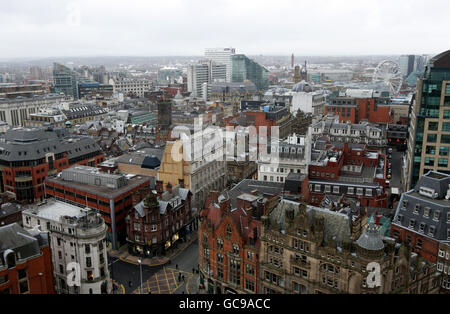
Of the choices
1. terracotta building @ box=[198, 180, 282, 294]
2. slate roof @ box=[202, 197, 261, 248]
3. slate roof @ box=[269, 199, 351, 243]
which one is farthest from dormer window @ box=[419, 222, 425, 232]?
slate roof @ box=[202, 197, 261, 248]

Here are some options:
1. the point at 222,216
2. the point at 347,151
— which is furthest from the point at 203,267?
the point at 347,151

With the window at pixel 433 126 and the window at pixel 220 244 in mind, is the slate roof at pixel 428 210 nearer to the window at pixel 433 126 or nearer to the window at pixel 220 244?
the window at pixel 433 126

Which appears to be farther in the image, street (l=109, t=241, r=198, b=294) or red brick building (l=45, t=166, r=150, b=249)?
red brick building (l=45, t=166, r=150, b=249)

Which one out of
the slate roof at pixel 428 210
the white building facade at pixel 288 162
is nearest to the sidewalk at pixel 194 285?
the slate roof at pixel 428 210

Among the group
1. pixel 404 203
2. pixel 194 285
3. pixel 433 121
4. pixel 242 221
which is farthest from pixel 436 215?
pixel 194 285

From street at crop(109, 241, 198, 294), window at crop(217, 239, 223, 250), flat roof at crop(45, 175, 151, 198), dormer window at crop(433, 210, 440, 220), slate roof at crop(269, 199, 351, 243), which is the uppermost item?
slate roof at crop(269, 199, 351, 243)

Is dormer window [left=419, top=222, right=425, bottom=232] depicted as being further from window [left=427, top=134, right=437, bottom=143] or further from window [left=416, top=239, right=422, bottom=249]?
window [left=427, top=134, right=437, bottom=143]

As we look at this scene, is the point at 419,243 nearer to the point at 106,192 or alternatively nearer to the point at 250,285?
the point at 250,285
